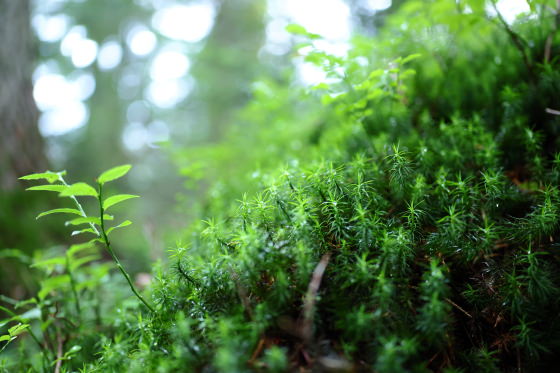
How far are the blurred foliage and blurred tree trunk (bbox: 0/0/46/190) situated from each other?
2515 mm

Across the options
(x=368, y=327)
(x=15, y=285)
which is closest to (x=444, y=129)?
(x=368, y=327)

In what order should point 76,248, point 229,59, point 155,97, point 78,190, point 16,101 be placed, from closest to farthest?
point 78,190, point 76,248, point 16,101, point 229,59, point 155,97

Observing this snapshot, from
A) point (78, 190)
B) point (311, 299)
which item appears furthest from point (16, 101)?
point (311, 299)

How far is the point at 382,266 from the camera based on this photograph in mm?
1425

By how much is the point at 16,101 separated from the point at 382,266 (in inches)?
195

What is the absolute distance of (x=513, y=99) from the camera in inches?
91.0

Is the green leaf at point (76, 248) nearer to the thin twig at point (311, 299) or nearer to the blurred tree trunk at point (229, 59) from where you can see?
the thin twig at point (311, 299)

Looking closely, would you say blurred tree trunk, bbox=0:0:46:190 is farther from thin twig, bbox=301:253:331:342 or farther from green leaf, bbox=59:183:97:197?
thin twig, bbox=301:253:331:342

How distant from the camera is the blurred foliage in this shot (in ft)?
4.12

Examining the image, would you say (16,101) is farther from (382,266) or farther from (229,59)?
(382,266)

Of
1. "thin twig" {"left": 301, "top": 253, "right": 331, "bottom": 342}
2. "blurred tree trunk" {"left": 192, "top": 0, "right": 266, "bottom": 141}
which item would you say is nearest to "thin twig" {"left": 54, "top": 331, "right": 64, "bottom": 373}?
"thin twig" {"left": 301, "top": 253, "right": 331, "bottom": 342}

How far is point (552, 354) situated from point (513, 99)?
1.75m

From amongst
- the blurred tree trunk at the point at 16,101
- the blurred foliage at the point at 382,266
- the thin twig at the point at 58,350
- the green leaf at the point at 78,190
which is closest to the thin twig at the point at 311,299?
the blurred foliage at the point at 382,266

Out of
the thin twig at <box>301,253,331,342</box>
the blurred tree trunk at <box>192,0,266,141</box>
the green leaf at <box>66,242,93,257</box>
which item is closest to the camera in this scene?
the thin twig at <box>301,253,331,342</box>
